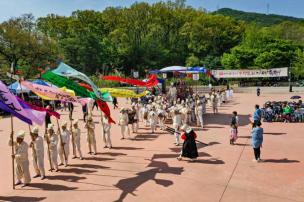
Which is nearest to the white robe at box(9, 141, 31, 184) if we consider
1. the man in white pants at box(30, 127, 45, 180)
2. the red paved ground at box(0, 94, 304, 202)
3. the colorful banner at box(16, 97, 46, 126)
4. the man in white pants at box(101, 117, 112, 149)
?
the red paved ground at box(0, 94, 304, 202)

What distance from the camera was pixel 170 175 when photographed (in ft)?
42.0

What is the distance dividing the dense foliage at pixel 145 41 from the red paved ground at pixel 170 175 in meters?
34.2

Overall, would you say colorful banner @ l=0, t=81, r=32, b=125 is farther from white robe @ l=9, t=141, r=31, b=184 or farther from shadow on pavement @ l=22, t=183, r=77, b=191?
shadow on pavement @ l=22, t=183, r=77, b=191

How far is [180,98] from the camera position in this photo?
29.0m

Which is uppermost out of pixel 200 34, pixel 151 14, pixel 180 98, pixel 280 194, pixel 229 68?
pixel 151 14

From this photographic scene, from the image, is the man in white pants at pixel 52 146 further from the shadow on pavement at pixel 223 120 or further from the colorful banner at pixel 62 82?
the shadow on pavement at pixel 223 120

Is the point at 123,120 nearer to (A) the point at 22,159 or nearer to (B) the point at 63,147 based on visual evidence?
(B) the point at 63,147

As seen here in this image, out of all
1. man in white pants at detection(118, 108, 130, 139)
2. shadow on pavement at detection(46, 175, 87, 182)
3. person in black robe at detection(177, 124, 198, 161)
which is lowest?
shadow on pavement at detection(46, 175, 87, 182)

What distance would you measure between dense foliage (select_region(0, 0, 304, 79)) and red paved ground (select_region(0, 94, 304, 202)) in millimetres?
34219

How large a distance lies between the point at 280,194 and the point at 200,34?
6046cm

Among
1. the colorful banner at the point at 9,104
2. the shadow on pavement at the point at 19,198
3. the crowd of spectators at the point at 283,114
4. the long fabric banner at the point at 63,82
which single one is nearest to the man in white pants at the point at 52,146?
the long fabric banner at the point at 63,82

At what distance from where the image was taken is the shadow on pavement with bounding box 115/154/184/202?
451 inches

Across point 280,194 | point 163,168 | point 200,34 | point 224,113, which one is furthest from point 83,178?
point 200,34

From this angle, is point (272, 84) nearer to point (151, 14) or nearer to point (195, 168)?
point (151, 14)
